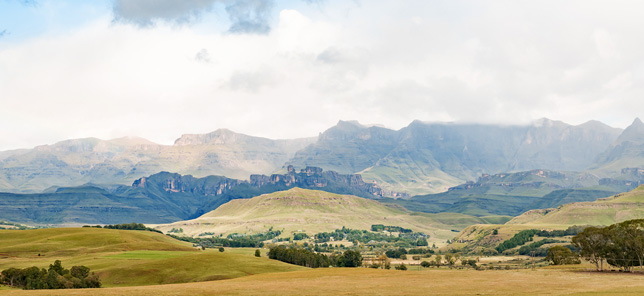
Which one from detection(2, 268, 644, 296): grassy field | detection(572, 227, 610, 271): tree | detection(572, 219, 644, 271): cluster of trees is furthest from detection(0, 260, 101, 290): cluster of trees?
detection(572, 219, 644, 271): cluster of trees

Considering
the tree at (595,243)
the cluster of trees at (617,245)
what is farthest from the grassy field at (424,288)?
the tree at (595,243)

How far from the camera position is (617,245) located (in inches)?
6841

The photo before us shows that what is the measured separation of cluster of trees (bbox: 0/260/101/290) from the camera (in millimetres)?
162875

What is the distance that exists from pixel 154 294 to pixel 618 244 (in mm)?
134938

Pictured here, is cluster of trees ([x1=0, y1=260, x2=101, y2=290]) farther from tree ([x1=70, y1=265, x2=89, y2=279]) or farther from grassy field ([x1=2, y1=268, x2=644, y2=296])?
grassy field ([x1=2, y1=268, x2=644, y2=296])

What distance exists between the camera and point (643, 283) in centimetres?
11800

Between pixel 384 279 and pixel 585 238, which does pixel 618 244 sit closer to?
pixel 585 238

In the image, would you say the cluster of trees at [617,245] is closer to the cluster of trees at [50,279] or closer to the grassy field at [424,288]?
the grassy field at [424,288]

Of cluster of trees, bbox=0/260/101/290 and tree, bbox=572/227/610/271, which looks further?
tree, bbox=572/227/610/271

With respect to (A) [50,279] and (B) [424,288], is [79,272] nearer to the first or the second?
(A) [50,279]

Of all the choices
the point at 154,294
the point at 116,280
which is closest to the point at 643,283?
the point at 154,294

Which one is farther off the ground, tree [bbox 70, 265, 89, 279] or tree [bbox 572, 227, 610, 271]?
tree [bbox 572, 227, 610, 271]

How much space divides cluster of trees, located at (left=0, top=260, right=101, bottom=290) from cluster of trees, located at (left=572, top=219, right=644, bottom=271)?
149918 millimetres

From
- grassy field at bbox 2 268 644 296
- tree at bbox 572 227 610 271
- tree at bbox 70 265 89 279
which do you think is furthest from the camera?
tree at bbox 572 227 610 271
